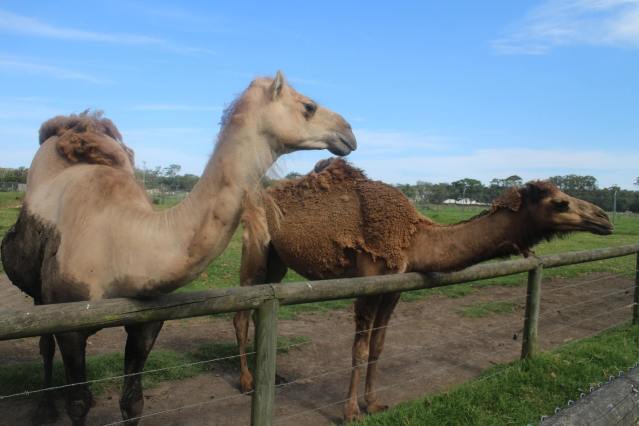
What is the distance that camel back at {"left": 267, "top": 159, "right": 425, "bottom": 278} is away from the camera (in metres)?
4.90

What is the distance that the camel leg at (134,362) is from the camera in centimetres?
338

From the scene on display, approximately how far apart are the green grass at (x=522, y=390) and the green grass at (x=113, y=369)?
1511mm

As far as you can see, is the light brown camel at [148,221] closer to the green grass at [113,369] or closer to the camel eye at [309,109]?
the camel eye at [309,109]

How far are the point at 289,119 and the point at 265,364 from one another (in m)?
1.49

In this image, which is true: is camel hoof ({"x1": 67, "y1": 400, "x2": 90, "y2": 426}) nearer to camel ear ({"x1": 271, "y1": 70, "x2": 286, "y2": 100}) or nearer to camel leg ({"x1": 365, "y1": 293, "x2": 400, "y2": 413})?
camel ear ({"x1": 271, "y1": 70, "x2": 286, "y2": 100})

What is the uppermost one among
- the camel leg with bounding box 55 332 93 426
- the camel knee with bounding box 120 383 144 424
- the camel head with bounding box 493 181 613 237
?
the camel head with bounding box 493 181 613 237

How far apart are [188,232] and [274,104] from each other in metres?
0.82

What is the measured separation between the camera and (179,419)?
179 inches

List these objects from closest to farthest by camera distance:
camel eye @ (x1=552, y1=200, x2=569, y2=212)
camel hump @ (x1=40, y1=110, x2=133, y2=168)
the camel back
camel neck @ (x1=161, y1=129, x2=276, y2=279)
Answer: camel neck @ (x1=161, y1=129, x2=276, y2=279) → camel hump @ (x1=40, y1=110, x2=133, y2=168) → camel eye @ (x1=552, y1=200, x2=569, y2=212) → the camel back

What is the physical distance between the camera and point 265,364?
314cm

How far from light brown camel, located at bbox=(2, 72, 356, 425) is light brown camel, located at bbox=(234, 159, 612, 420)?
110 centimetres

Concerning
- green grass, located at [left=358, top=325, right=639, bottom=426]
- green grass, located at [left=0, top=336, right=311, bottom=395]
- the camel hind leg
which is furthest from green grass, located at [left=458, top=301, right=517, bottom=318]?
the camel hind leg

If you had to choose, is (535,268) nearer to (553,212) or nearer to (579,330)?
(553,212)

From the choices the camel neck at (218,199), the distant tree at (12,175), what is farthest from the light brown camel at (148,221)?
the distant tree at (12,175)
